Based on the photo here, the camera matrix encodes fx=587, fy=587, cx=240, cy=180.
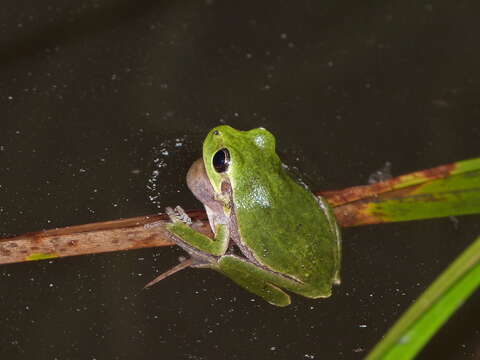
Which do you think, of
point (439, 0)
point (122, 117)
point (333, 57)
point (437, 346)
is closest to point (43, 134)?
point (122, 117)

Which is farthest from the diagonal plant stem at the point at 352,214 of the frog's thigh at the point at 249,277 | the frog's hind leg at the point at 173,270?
the frog's thigh at the point at 249,277

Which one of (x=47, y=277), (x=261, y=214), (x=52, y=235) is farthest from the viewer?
(x=47, y=277)

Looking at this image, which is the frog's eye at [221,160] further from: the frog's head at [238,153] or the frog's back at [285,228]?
the frog's back at [285,228]

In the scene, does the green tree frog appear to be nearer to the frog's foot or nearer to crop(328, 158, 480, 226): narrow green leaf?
the frog's foot

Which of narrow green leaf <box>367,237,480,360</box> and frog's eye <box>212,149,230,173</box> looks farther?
frog's eye <box>212,149,230,173</box>

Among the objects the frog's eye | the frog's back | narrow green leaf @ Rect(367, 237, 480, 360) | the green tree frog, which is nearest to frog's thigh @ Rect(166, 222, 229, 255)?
the green tree frog

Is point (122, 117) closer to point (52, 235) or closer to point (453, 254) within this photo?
point (52, 235)
